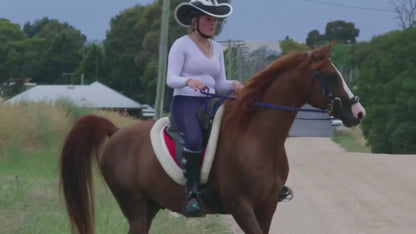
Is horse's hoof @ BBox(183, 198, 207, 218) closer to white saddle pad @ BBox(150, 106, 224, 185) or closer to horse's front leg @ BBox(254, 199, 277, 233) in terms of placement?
white saddle pad @ BBox(150, 106, 224, 185)

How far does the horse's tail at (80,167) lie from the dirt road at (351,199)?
3.94 meters

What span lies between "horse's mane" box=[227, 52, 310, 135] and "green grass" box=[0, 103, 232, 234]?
2.14 m

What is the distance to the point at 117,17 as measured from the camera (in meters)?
70.3

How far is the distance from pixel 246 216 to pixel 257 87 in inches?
42.9

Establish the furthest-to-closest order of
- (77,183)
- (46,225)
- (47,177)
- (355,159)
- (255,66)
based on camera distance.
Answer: (255,66) < (355,159) < (47,177) < (46,225) < (77,183)

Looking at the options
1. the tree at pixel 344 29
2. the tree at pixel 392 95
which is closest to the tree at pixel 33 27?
the tree at pixel 344 29

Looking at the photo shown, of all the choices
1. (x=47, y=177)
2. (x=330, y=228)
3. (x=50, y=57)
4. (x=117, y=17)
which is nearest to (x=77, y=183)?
(x=330, y=228)

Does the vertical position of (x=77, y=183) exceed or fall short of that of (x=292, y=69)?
it falls short

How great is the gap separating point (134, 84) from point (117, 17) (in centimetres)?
614

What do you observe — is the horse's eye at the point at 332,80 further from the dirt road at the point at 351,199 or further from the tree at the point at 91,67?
the tree at the point at 91,67

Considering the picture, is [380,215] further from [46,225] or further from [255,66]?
[255,66]

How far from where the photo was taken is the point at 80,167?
8438 mm

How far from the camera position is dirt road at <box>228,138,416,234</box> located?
39.0 ft

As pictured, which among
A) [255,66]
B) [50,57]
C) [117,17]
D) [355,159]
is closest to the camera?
[355,159]
